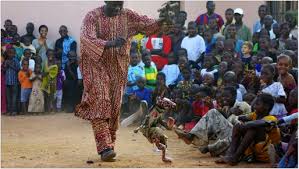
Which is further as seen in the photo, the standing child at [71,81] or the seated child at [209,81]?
the standing child at [71,81]

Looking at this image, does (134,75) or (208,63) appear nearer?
(208,63)

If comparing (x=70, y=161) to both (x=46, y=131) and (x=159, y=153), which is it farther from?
(x=46, y=131)

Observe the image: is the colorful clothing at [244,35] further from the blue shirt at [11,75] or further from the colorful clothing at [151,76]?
the blue shirt at [11,75]

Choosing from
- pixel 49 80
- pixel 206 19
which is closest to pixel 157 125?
pixel 206 19

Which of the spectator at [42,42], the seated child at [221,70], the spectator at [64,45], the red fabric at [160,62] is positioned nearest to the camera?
the seated child at [221,70]

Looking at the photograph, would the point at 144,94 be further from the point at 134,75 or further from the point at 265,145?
the point at 265,145

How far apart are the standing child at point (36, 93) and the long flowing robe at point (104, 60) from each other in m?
5.20

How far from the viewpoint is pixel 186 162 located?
651cm

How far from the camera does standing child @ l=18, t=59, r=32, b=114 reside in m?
11.8

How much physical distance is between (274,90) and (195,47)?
13.3 feet

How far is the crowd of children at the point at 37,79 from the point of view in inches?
466

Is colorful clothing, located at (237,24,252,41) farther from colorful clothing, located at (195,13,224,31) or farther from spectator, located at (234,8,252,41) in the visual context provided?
colorful clothing, located at (195,13,224,31)

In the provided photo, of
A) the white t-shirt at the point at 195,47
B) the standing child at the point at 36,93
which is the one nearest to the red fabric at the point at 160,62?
the white t-shirt at the point at 195,47

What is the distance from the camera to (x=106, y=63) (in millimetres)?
6734
